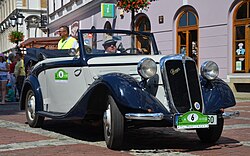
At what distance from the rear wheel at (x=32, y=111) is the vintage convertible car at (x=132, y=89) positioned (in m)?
0.52

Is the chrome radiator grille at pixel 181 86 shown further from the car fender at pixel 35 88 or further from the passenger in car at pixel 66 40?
the passenger in car at pixel 66 40

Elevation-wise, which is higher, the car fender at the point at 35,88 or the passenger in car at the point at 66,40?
the passenger in car at the point at 66,40

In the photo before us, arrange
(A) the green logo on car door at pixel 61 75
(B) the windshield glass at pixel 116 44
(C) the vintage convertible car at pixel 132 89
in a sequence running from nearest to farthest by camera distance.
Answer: (C) the vintage convertible car at pixel 132 89 < (B) the windshield glass at pixel 116 44 < (A) the green logo on car door at pixel 61 75

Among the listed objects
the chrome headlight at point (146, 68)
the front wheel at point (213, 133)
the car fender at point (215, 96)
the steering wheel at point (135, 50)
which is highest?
the steering wheel at point (135, 50)

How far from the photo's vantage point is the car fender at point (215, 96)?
5.49 m

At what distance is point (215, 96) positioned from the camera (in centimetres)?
563

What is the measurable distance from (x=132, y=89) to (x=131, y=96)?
116mm

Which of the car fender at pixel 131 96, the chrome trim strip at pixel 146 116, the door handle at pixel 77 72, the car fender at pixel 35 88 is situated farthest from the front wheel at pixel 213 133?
the car fender at pixel 35 88

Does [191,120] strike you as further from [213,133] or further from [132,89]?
[213,133]

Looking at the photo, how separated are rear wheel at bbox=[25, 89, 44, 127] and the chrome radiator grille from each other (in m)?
3.01

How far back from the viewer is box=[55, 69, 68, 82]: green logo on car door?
21.9 feet

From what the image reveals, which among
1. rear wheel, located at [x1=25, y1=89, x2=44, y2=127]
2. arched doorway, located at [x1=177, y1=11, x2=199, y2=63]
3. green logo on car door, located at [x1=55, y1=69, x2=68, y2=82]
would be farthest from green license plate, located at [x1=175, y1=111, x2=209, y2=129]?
arched doorway, located at [x1=177, y1=11, x2=199, y2=63]

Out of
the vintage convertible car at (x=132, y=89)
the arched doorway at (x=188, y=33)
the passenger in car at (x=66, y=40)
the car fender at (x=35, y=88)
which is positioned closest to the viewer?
the vintage convertible car at (x=132, y=89)

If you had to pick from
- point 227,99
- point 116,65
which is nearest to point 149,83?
point 116,65
